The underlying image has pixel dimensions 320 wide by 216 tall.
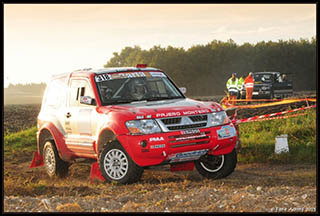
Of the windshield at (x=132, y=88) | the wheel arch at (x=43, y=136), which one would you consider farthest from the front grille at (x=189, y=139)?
the wheel arch at (x=43, y=136)

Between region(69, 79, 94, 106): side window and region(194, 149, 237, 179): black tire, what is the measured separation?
8.02 ft

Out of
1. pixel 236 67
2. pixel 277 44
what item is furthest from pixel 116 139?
pixel 277 44

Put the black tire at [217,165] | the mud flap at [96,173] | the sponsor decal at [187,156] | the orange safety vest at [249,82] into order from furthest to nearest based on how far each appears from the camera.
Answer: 1. the orange safety vest at [249,82]
2. the black tire at [217,165]
3. the mud flap at [96,173]
4. the sponsor decal at [187,156]

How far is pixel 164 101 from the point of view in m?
9.80

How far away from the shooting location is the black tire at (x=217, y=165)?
31.8ft

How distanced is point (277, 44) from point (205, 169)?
3539 centimetres

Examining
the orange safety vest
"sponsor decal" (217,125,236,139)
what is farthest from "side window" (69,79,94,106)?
the orange safety vest

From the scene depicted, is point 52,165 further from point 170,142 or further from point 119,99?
point 170,142

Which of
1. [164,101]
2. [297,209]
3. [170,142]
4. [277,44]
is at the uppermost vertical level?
[277,44]

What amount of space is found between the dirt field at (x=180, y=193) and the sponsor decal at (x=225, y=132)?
875mm

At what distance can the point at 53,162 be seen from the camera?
36.4ft

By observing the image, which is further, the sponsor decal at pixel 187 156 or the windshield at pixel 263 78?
the windshield at pixel 263 78

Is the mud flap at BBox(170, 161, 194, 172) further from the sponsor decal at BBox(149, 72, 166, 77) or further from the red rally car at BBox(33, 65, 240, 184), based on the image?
the sponsor decal at BBox(149, 72, 166, 77)

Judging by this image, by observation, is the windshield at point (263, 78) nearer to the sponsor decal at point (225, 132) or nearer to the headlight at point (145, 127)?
the sponsor decal at point (225, 132)
